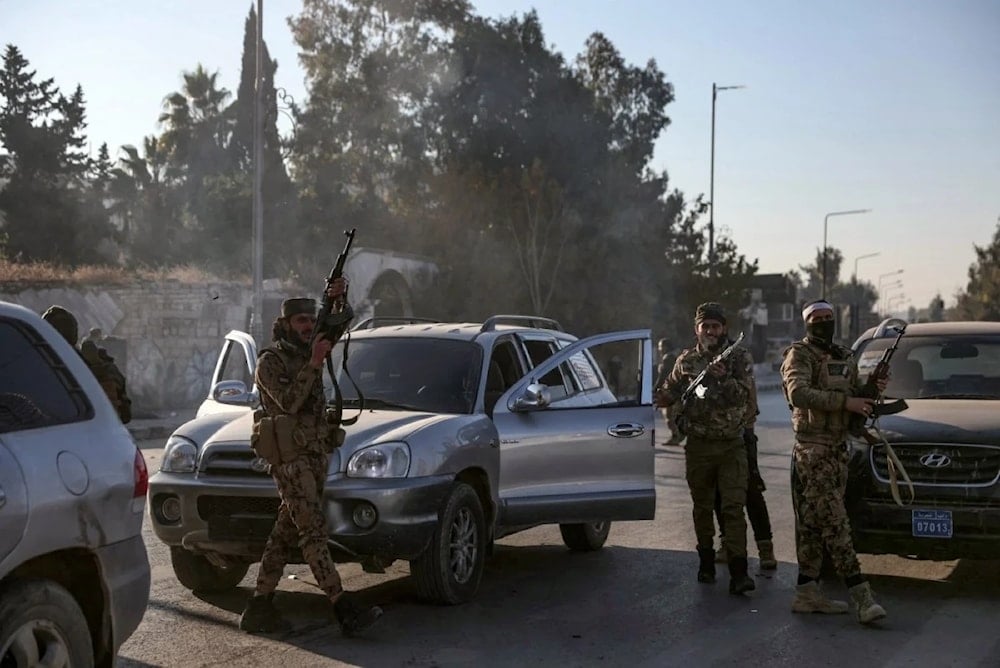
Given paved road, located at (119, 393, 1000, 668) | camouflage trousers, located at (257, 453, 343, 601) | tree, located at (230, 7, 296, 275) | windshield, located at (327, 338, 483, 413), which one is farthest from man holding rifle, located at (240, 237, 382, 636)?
tree, located at (230, 7, 296, 275)

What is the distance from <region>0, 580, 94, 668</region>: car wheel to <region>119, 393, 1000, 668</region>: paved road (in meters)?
1.68

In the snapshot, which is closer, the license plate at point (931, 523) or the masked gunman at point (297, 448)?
the masked gunman at point (297, 448)

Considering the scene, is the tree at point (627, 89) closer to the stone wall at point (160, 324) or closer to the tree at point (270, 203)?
the tree at point (270, 203)

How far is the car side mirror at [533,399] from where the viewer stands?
800cm

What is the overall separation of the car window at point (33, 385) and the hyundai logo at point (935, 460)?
209 inches

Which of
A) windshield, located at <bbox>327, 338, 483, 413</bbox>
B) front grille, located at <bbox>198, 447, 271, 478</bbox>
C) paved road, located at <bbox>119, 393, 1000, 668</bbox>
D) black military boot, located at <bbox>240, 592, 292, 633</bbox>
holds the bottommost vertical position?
paved road, located at <bbox>119, 393, 1000, 668</bbox>

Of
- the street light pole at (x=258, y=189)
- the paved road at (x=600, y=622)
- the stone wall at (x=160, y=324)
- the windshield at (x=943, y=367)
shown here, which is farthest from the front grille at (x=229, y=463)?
the stone wall at (x=160, y=324)

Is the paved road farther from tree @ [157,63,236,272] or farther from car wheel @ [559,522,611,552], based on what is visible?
tree @ [157,63,236,272]

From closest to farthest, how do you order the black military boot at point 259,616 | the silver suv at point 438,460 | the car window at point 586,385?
1. the black military boot at point 259,616
2. the silver suv at point 438,460
3. the car window at point 586,385

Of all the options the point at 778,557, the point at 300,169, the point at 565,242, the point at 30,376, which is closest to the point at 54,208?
the point at 300,169

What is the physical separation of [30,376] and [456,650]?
274 cm

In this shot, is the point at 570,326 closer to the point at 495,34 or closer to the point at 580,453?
the point at 495,34

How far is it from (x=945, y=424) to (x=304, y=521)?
416 centimetres

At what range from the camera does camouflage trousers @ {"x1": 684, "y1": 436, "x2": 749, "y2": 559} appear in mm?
7910
